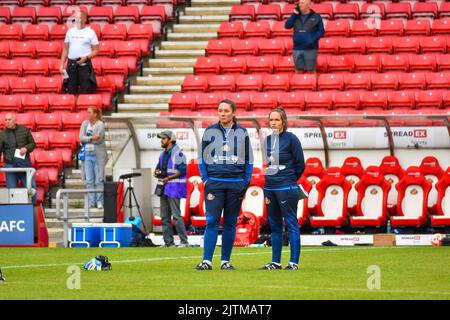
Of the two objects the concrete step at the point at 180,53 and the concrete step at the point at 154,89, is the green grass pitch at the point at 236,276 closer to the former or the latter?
the concrete step at the point at 154,89

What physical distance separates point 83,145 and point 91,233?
9.32 feet

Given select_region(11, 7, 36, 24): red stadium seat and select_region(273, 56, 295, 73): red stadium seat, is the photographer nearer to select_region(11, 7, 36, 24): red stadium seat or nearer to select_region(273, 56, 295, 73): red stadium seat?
select_region(273, 56, 295, 73): red stadium seat

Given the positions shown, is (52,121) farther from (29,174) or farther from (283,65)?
(283,65)

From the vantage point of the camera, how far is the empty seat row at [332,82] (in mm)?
26484

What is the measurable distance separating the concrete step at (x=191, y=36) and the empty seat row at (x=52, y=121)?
179 inches

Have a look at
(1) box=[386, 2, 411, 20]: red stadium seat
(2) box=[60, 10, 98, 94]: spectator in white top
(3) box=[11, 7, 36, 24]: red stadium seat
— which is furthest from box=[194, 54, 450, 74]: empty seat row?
(3) box=[11, 7, 36, 24]: red stadium seat

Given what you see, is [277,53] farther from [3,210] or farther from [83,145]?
[3,210]

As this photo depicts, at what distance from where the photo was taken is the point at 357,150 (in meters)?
24.9

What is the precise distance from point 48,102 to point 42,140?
144 cm

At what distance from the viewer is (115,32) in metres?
30.1

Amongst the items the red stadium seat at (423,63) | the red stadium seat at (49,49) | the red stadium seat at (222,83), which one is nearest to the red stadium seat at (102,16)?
the red stadium seat at (49,49)

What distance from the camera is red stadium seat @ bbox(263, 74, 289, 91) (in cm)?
2680

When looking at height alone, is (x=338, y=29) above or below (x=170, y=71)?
above
